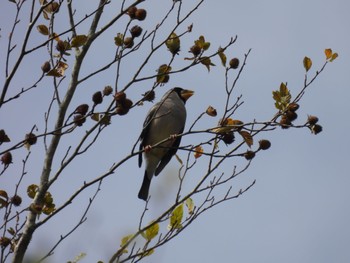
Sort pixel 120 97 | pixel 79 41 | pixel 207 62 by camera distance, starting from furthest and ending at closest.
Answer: pixel 207 62 < pixel 79 41 < pixel 120 97

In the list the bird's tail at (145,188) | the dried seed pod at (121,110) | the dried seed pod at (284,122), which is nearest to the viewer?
the dried seed pod at (121,110)

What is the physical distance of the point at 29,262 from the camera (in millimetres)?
3359

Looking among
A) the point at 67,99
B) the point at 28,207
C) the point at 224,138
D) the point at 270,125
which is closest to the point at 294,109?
the point at 270,125

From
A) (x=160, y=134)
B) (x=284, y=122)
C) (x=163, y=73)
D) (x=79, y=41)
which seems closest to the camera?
(x=79, y=41)

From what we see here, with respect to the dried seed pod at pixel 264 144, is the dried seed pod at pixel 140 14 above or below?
above

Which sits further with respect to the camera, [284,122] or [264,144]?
[264,144]

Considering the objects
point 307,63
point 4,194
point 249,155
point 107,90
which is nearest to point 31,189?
point 4,194

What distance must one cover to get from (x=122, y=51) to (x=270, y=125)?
107cm

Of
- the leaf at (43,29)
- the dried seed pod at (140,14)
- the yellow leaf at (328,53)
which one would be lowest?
the yellow leaf at (328,53)

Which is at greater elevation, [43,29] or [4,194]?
[43,29]

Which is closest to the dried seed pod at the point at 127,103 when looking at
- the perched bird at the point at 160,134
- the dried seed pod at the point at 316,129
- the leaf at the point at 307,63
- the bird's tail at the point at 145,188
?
the dried seed pod at the point at 316,129

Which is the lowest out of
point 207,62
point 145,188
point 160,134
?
point 207,62

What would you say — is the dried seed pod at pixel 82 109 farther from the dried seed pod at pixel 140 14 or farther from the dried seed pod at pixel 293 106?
the dried seed pod at pixel 293 106

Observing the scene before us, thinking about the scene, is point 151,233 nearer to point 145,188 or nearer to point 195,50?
point 195,50
